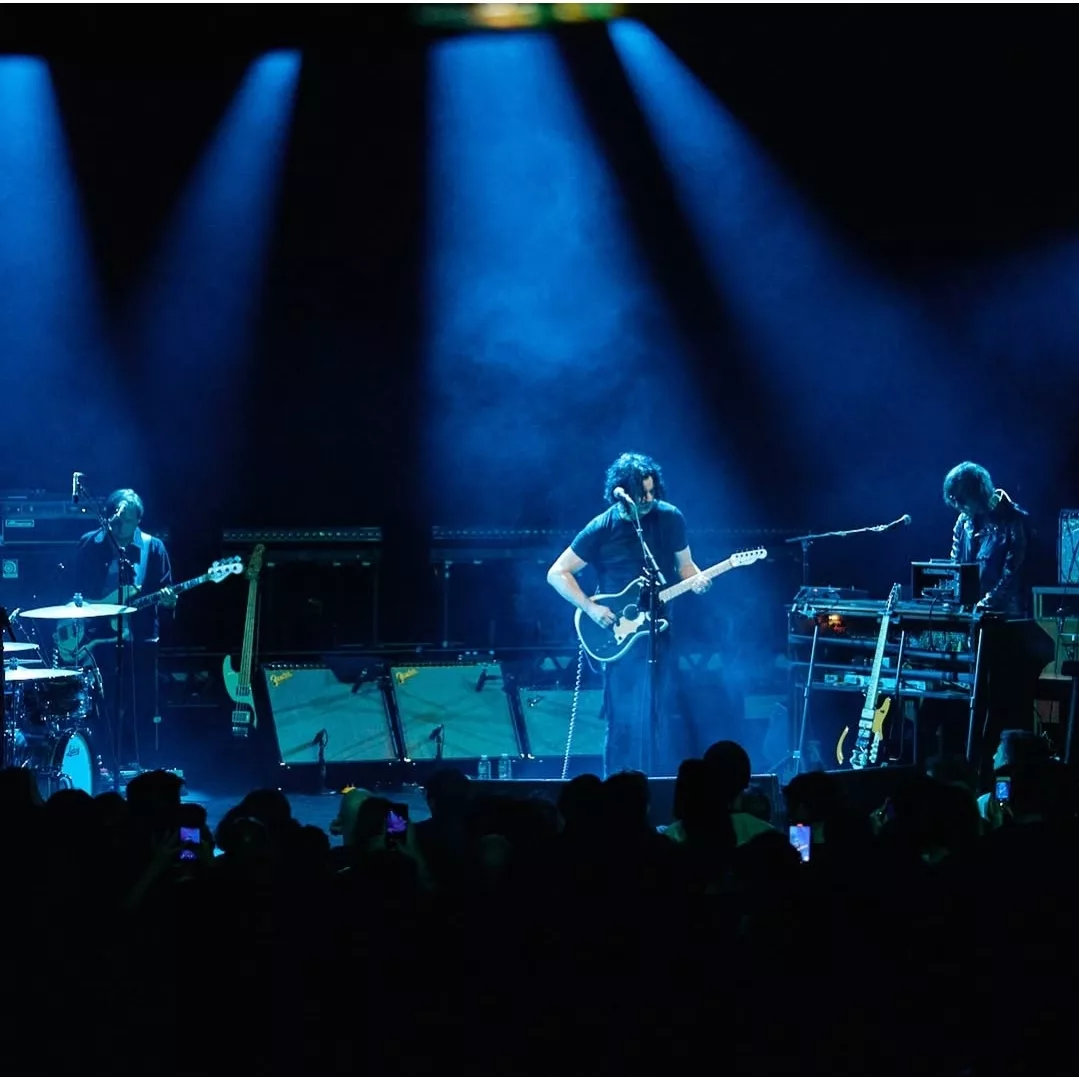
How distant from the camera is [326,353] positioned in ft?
45.6

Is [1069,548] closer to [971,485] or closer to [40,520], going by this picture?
[971,485]

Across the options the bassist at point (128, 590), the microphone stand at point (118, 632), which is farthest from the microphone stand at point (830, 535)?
the microphone stand at point (118, 632)

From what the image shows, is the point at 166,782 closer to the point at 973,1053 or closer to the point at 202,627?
the point at 973,1053

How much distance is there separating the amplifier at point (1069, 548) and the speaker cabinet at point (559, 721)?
431 centimetres

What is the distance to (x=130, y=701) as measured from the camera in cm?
1085

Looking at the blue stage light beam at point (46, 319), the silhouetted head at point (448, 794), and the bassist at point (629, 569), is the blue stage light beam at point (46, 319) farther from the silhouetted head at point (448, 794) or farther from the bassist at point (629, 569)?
the silhouetted head at point (448, 794)

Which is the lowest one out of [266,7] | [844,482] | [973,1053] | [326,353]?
[973,1053]

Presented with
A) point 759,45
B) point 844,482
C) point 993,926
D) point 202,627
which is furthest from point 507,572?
point 993,926

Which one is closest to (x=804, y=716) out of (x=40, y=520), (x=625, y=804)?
(x=625, y=804)

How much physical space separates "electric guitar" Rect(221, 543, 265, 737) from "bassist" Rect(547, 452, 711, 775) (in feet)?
8.88

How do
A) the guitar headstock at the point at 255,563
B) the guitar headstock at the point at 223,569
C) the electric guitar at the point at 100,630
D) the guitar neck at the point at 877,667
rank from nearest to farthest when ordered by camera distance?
the guitar neck at the point at 877,667 < the electric guitar at the point at 100,630 < the guitar headstock at the point at 223,569 < the guitar headstock at the point at 255,563

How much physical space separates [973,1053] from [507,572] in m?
9.29

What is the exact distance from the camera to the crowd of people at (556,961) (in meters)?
3.45

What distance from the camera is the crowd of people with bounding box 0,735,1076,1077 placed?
345 centimetres
